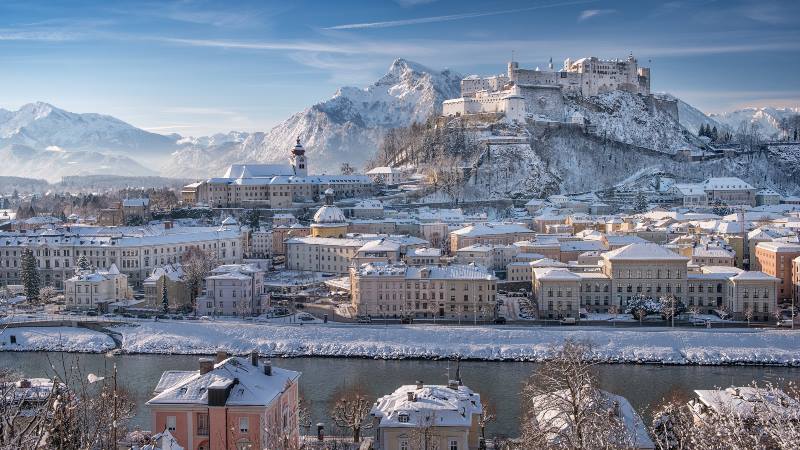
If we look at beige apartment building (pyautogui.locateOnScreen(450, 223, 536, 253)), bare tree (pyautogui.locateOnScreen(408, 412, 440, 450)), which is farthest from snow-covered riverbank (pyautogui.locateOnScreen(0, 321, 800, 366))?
beige apartment building (pyautogui.locateOnScreen(450, 223, 536, 253))

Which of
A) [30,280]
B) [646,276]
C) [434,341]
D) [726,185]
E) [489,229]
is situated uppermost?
[726,185]

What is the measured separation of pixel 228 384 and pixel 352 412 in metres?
3.19

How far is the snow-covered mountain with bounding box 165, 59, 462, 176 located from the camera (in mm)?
113188

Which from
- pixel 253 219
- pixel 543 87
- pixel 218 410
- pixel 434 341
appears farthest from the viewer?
pixel 543 87

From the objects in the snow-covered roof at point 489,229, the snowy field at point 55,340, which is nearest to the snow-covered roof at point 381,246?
the snow-covered roof at point 489,229

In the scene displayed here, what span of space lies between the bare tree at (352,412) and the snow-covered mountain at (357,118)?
90759 mm

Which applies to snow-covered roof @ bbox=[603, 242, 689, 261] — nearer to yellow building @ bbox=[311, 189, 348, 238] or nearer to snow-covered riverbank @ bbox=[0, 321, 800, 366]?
snow-covered riverbank @ bbox=[0, 321, 800, 366]

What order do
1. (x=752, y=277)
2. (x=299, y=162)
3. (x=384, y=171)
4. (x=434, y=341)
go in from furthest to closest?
1. (x=384, y=171)
2. (x=299, y=162)
3. (x=752, y=277)
4. (x=434, y=341)

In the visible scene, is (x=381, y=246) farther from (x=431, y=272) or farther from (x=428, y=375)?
(x=428, y=375)

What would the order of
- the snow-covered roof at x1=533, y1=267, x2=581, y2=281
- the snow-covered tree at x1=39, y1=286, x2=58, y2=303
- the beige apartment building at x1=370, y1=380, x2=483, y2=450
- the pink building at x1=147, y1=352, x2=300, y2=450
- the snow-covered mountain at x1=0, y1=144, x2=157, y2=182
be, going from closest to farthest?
1. the pink building at x1=147, y1=352, x2=300, y2=450
2. the beige apartment building at x1=370, y1=380, x2=483, y2=450
3. the snow-covered roof at x1=533, y1=267, x2=581, y2=281
4. the snow-covered tree at x1=39, y1=286, x2=58, y2=303
5. the snow-covered mountain at x1=0, y1=144, x2=157, y2=182


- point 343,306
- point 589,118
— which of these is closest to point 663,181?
point 589,118

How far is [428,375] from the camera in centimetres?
1675

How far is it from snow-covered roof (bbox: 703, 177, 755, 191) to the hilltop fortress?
9873 mm

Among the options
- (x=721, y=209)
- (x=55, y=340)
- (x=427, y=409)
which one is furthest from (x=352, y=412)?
(x=721, y=209)
